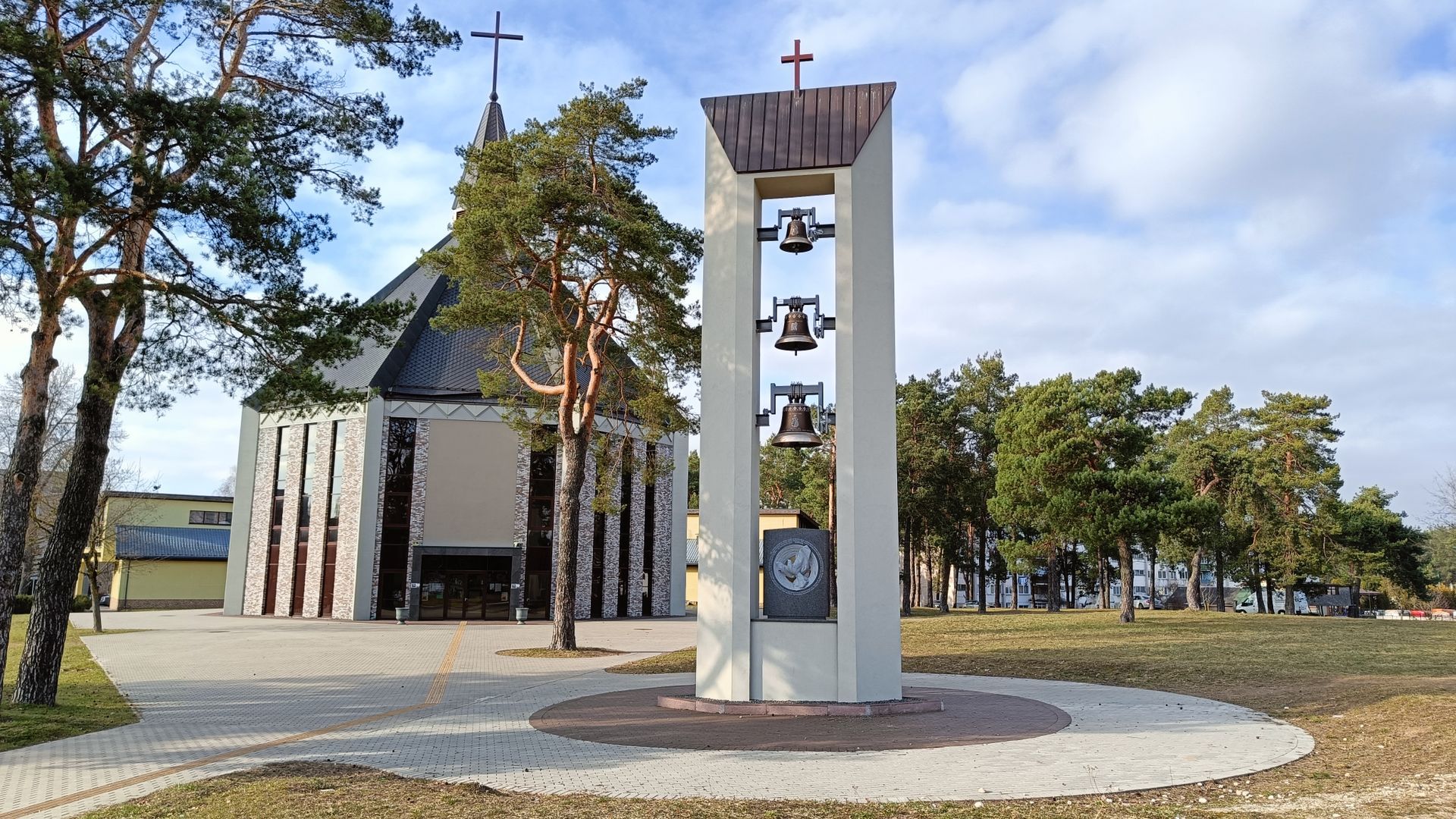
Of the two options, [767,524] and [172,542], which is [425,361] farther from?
[172,542]

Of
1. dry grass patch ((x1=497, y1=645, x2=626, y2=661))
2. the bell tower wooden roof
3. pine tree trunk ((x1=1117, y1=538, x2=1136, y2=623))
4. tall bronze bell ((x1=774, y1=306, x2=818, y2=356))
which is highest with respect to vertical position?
the bell tower wooden roof

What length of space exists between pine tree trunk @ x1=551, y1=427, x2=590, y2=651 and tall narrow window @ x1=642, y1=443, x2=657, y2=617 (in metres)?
17.0

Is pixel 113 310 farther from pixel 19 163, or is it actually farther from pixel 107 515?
pixel 107 515

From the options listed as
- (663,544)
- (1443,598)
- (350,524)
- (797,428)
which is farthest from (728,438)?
(1443,598)

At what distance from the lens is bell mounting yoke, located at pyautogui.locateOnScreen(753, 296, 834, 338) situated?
36.7 feet

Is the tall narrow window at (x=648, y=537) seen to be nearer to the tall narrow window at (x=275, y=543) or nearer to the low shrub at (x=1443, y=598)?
the tall narrow window at (x=275, y=543)

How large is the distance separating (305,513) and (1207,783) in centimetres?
3371

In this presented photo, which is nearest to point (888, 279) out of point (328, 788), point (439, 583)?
point (328, 788)

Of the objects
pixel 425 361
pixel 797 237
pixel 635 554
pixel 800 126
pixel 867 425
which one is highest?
pixel 425 361

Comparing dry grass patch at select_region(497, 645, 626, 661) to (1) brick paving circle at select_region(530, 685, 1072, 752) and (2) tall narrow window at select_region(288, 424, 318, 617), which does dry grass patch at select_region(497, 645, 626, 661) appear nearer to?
(1) brick paving circle at select_region(530, 685, 1072, 752)

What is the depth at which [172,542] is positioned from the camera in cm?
4672

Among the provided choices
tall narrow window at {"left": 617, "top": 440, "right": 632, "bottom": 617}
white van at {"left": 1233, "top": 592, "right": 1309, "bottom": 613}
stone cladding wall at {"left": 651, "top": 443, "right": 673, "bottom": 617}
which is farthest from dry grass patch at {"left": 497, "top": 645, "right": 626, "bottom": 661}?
white van at {"left": 1233, "top": 592, "right": 1309, "bottom": 613}

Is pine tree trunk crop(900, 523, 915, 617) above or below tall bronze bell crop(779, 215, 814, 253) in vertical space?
below

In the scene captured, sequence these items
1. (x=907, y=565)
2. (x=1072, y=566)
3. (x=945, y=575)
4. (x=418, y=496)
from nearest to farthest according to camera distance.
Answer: (x=418, y=496) → (x=945, y=575) → (x=907, y=565) → (x=1072, y=566)
